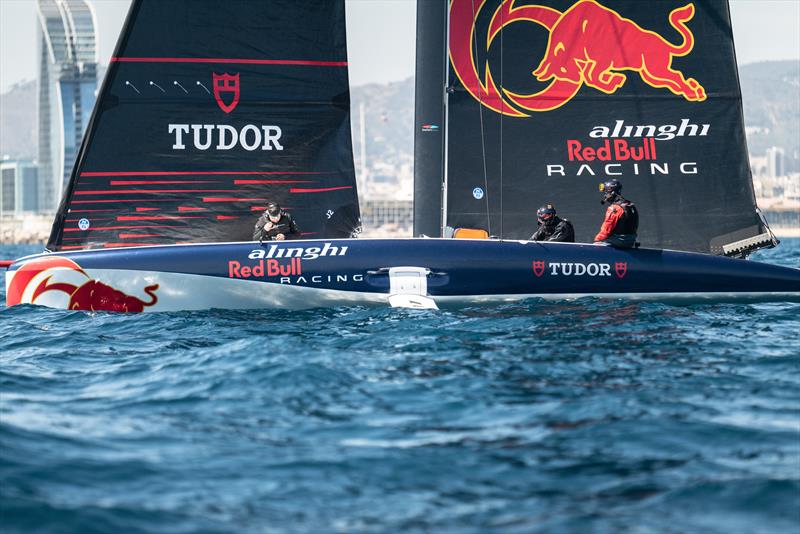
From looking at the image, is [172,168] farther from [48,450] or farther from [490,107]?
[48,450]

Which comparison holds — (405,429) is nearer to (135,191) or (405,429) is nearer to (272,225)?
(272,225)

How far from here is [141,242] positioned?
11.2m

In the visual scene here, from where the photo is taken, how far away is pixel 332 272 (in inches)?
402

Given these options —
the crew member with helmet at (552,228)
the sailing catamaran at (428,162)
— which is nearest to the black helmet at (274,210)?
the sailing catamaran at (428,162)

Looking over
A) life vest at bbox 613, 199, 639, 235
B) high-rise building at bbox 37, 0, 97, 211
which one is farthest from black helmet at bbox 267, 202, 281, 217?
high-rise building at bbox 37, 0, 97, 211

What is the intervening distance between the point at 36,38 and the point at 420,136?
180 meters

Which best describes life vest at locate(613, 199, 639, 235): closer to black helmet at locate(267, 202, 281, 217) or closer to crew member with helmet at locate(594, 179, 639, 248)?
crew member with helmet at locate(594, 179, 639, 248)

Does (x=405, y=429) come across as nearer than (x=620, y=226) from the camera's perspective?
Yes

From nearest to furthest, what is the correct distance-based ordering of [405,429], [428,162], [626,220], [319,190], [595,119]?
1. [405,429]
2. [626,220]
3. [319,190]
4. [595,119]
5. [428,162]

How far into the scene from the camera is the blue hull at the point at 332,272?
33.4 ft

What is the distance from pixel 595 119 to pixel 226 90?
4224 millimetres

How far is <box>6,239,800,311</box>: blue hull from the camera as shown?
400 inches

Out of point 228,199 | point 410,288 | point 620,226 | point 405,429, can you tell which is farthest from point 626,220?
point 405,429

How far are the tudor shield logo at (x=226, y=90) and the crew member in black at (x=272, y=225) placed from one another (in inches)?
47.5
